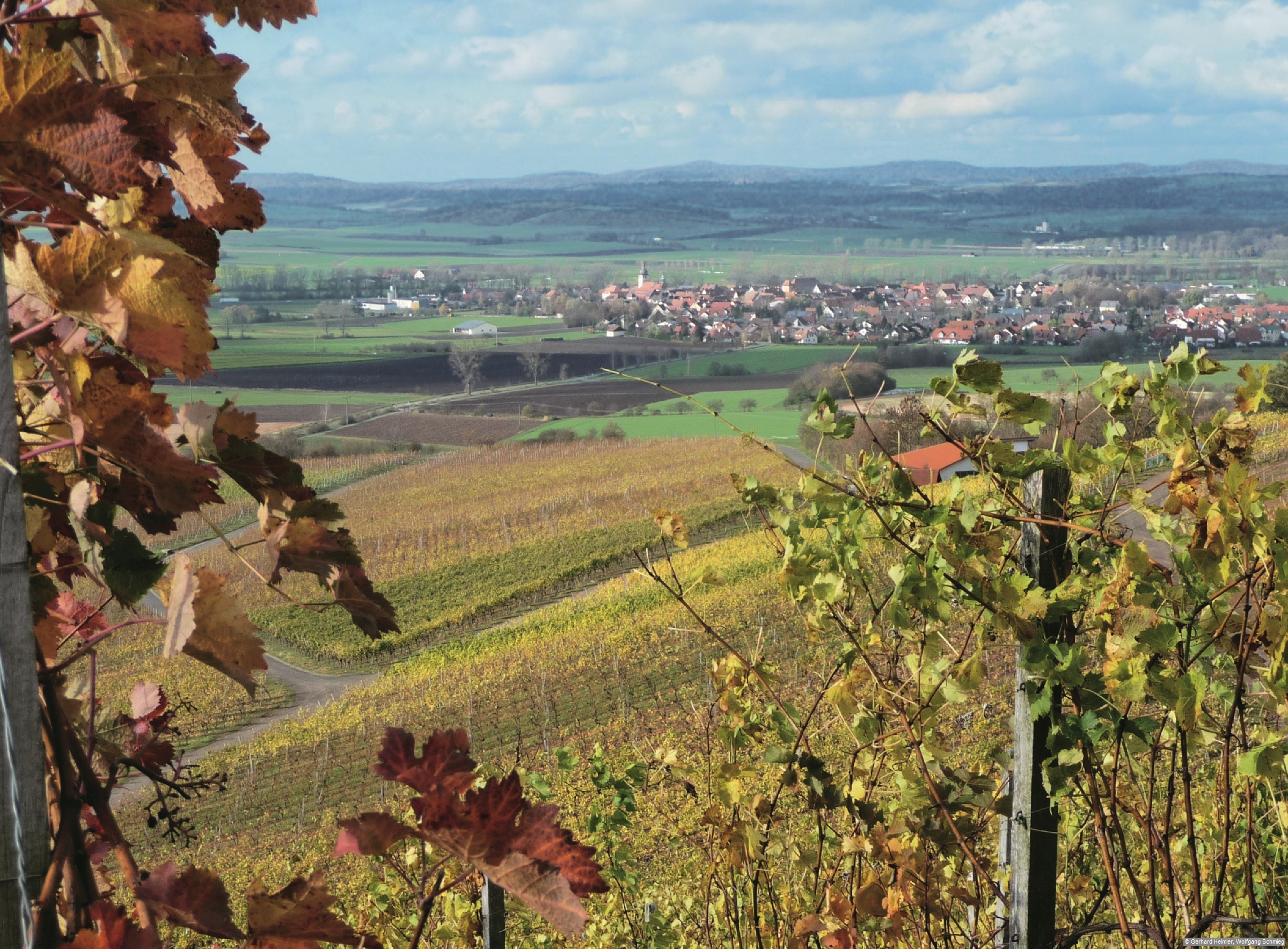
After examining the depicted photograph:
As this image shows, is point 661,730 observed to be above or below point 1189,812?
below

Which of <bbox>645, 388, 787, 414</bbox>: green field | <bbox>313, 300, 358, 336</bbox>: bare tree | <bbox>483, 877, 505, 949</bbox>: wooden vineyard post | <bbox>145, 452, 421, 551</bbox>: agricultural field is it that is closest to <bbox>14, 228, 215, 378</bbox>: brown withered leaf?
<bbox>483, 877, 505, 949</bbox>: wooden vineyard post

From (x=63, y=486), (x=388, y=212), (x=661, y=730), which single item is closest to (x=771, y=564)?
(x=661, y=730)

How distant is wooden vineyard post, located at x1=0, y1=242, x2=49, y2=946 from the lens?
492 mm

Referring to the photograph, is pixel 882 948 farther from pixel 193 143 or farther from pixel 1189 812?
pixel 193 143

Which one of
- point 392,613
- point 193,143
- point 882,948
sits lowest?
point 882,948

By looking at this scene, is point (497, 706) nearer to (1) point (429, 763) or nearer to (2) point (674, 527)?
(2) point (674, 527)

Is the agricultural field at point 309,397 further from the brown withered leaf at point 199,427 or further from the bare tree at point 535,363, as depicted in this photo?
the brown withered leaf at point 199,427

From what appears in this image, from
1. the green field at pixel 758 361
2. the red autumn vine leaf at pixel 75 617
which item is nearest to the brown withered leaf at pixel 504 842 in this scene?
the red autumn vine leaf at pixel 75 617

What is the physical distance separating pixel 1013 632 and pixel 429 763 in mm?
843

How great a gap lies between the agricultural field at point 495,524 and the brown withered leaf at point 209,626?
1676cm

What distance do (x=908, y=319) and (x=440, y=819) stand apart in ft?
252

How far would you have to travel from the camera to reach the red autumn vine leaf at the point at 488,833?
1.95 ft

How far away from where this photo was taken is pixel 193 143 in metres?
0.65

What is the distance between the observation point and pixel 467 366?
222 ft
